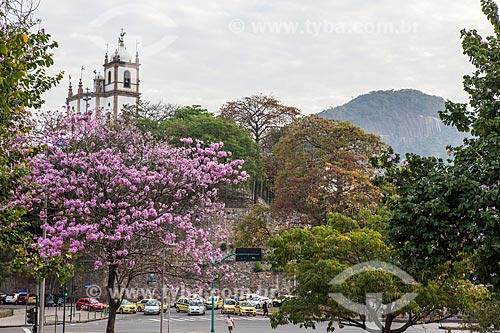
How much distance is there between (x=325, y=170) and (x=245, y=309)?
10.5m

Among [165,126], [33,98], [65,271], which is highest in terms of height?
[165,126]

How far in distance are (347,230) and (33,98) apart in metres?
11.8

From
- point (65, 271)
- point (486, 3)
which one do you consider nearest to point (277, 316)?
point (65, 271)

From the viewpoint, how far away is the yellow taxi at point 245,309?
4462 centimetres

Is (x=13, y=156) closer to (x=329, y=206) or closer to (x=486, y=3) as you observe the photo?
(x=486, y=3)

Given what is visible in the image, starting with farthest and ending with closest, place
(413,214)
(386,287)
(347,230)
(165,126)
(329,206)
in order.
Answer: (165,126) → (329,206) → (347,230) → (386,287) → (413,214)

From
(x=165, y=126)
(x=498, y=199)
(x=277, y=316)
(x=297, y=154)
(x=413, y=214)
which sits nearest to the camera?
(x=498, y=199)

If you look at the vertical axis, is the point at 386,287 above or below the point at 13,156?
below

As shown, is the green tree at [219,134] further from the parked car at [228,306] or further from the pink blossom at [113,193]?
the pink blossom at [113,193]

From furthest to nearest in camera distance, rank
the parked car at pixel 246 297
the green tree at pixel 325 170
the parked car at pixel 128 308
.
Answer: the parked car at pixel 246 297
the parked car at pixel 128 308
the green tree at pixel 325 170

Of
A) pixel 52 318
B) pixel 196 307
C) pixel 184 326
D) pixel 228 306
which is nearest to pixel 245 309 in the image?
pixel 228 306

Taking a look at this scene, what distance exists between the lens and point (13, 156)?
41.1ft

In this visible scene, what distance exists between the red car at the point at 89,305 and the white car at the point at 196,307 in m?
5.35

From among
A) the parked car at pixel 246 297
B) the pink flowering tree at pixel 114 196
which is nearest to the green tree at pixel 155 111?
the parked car at pixel 246 297
